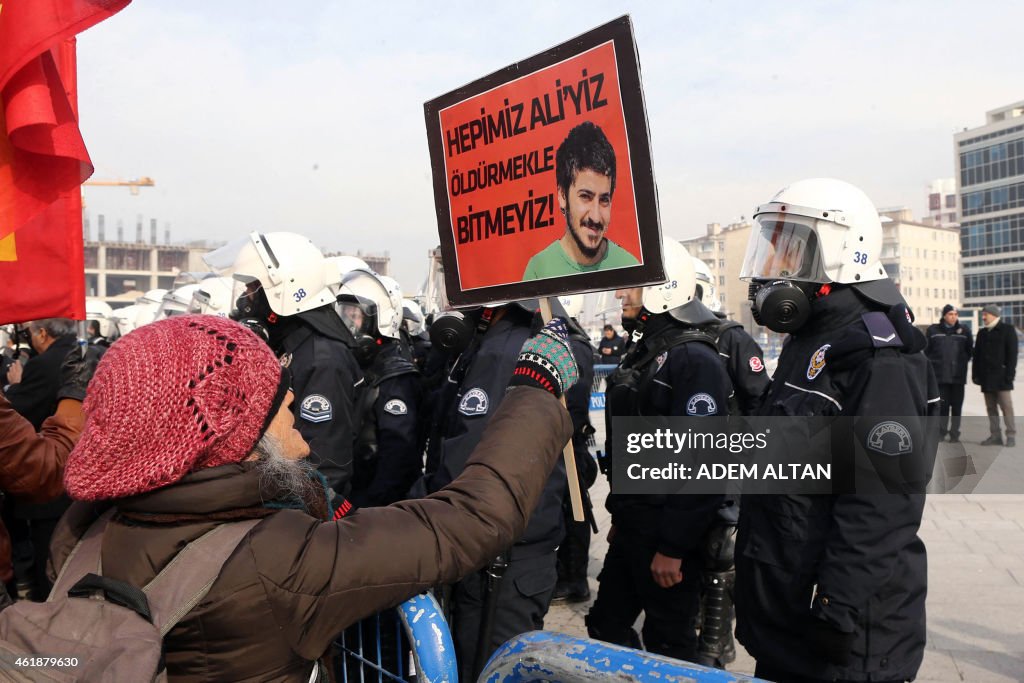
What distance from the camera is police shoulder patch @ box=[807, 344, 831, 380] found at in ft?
10.0

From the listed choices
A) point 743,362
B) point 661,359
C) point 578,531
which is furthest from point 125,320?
point 661,359

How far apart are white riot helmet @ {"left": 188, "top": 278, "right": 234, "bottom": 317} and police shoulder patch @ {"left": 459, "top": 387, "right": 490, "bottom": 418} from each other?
25.3 feet

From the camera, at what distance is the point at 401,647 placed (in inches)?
87.0

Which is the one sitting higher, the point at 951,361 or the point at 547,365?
the point at 547,365

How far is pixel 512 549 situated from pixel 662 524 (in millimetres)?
1083

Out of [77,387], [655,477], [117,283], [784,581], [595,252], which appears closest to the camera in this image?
[595,252]

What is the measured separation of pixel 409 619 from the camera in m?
2.00

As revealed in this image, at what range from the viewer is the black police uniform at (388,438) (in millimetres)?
4922

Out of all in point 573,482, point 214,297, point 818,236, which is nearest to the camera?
point 573,482

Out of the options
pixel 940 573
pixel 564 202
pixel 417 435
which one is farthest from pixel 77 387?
pixel 940 573

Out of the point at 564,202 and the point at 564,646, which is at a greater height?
the point at 564,202

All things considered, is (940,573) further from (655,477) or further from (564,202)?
(564,202)

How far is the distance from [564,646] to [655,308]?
3306mm

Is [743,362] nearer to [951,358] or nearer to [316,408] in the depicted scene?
[316,408]
